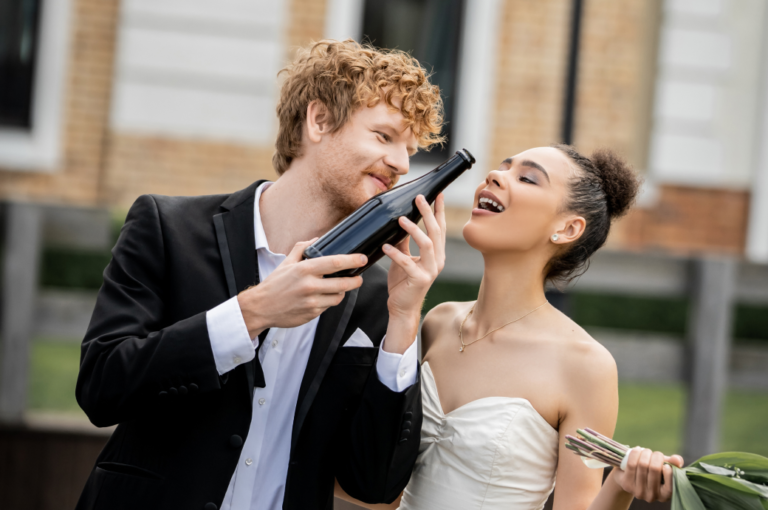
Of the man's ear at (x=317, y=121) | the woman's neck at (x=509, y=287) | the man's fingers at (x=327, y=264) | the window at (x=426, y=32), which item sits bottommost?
the woman's neck at (x=509, y=287)

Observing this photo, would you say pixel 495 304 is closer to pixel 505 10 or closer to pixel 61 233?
pixel 61 233

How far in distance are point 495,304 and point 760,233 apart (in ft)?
20.0

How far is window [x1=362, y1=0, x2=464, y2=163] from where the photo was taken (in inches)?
287

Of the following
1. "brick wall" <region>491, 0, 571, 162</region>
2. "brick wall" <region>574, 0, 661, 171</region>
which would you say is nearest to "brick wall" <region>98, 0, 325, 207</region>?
"brick wall" <region>491, 0, 571, 162</region>

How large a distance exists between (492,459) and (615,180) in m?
0.92

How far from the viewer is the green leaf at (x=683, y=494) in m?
1.68

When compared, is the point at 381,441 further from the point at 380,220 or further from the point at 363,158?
the point at 363,158

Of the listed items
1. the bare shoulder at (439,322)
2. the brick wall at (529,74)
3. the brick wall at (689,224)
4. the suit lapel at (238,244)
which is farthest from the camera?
the brick wall at (689,224)

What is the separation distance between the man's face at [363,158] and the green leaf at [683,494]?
106cm

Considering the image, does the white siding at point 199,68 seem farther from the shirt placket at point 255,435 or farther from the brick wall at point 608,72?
the shirt placket at point 255,435

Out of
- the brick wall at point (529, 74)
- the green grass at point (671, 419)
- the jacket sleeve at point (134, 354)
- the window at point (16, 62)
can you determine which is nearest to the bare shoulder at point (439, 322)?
the jacket sleeve at point (134, 354)

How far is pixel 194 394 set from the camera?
1794mm

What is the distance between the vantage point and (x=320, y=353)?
204cm

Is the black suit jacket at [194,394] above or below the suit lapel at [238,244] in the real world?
below
